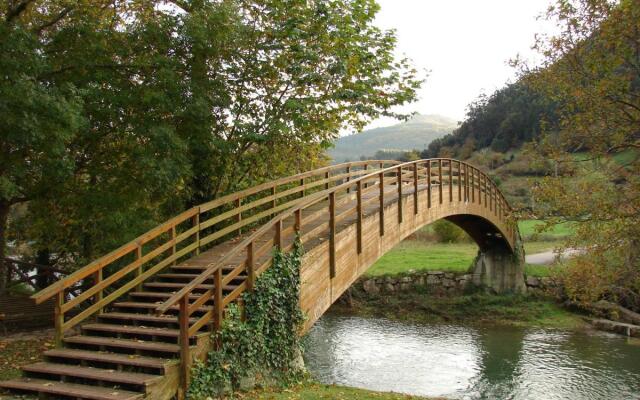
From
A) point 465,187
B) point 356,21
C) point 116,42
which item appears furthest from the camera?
point 465,187

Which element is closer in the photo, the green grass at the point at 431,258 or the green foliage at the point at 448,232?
the green grass at the point at 431,258

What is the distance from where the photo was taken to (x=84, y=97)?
9.80 m

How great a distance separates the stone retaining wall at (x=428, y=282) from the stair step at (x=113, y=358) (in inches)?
716

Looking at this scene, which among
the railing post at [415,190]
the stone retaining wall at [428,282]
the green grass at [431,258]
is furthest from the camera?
the green grass at [431,258]

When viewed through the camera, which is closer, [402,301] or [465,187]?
[465,187]

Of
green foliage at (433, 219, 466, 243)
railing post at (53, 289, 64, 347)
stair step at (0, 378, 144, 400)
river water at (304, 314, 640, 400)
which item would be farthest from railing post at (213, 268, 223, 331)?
green foliage at (433, 219, 466, 243)

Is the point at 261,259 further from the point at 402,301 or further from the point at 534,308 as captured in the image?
the point at 534,308

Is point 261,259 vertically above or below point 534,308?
above

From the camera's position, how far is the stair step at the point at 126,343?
7.00m

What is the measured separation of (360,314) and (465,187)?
746 centimetres

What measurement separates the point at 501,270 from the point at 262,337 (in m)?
19.4

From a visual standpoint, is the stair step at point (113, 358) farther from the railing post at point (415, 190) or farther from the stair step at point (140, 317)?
the railing post at point (415, 190)

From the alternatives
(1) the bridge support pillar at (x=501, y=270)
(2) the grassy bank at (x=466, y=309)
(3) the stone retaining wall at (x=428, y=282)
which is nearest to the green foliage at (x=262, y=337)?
(2) the grassy bank at (x=466, y=309)

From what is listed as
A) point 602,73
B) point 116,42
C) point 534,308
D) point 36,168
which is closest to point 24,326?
point 36,168
